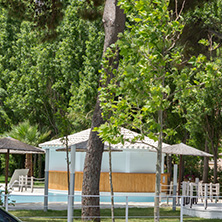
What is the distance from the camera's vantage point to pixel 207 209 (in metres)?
18.7

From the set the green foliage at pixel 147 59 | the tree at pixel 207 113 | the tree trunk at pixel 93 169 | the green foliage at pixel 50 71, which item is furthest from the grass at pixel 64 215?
the green foliage at pixel 50 71

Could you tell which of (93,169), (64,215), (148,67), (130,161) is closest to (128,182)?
(130,161)

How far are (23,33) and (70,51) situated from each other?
24.2 feet

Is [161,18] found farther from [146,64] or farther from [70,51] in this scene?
[70,51]

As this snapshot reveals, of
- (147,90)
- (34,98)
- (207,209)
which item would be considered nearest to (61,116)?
(147,90)

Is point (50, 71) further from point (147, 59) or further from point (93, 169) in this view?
point (147, 59)

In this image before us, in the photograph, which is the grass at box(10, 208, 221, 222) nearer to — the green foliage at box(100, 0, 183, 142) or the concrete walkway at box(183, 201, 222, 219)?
the concrete walkway at box(183, 201, 222, 219)

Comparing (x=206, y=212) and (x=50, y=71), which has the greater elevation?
(x=50, y=71)

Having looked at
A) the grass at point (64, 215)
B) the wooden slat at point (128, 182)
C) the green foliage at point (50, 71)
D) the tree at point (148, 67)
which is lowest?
the grass at point (64, 215)

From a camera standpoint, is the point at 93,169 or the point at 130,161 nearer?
the point at 93,169

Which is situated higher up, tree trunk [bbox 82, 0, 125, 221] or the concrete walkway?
tree trunk [bbox 82, 0, 125, 221]

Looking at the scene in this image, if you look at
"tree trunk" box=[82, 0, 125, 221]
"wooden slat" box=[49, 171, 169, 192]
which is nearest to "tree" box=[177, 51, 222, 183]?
"wooden slat" box=[49, 171, 169, 192]

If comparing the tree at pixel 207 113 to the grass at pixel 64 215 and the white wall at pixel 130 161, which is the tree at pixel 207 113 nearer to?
the white wall at pixel 130 161

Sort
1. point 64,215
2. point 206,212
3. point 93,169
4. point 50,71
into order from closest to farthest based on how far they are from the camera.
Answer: point 93,169
point 64,215
point 206,212
point 50,71
